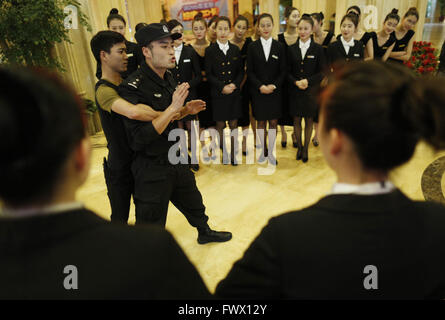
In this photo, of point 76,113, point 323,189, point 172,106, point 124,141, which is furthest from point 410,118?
point 323,189

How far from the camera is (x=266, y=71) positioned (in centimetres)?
373

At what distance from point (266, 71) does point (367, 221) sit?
10.8ft

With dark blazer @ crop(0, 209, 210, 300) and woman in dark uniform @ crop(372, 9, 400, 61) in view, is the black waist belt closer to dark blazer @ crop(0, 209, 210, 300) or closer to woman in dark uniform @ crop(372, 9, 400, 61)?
dark blazer @ crop(0, 209, 210, 300)

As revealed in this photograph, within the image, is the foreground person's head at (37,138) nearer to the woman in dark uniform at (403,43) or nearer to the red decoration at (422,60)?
the woman in dark uniform at (403,43)

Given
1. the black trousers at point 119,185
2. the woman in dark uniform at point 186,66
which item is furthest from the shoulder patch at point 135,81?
the woman in dark uniform at point 186,66

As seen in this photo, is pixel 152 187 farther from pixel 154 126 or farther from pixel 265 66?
pixel 265 66

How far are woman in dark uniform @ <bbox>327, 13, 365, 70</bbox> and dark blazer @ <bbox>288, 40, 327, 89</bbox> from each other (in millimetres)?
214

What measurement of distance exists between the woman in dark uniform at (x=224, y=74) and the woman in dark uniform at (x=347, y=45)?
115 cm

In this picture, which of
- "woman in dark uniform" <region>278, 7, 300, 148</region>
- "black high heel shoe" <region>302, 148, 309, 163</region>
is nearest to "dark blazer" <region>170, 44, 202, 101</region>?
"woman in dark uniform" <region>278, 7, 300, 148</region>

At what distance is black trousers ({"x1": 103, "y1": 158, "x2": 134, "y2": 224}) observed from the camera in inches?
82.9

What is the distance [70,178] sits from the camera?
63 centimetres

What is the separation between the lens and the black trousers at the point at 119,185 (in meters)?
2.11

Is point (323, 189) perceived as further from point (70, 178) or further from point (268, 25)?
point (70, 178)

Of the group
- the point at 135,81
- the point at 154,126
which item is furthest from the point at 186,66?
the point at 154,126
